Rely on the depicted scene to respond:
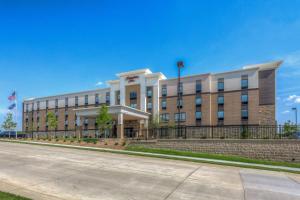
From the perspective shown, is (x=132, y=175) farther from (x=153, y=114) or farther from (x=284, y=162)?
(x=153, y=114)

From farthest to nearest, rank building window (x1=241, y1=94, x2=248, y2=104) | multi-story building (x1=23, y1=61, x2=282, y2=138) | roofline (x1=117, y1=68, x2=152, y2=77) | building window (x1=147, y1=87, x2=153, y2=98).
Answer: roofline (x1=117, y1=68, x2=152, y2=77) → building window (x1=147, y1=87, x2=153, y2=98) → building window (x1=241, y1=94, x2=248, y2=104) → multi-story building (x1=23, y1=61, x2=282, y2=138)

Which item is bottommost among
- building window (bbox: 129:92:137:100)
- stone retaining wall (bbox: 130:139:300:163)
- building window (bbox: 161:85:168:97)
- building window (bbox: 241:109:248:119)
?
stone retaining wall (bbox: 130:139:300:163)

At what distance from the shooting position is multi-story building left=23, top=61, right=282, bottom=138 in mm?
36281

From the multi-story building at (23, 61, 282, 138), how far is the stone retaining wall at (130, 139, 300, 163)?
10.9m

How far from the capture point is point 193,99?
40625mm


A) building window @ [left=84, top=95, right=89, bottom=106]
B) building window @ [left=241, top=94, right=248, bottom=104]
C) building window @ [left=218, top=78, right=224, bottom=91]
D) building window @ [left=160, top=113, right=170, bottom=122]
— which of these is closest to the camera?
building window @ [left=241, top=94, right=248, bottom=104]

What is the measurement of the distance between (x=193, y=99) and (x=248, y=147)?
22.9m

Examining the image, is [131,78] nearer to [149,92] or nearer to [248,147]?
[149,92]

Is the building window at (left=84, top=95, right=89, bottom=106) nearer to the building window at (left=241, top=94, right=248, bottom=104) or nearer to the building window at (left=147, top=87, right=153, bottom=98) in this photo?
the building window at (left=147, top=87, right=153, bottom=98)

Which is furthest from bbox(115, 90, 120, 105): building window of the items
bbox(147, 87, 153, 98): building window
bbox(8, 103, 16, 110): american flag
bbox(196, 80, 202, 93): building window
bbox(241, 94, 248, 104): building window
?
bbox(241, 94, 248, 104): building window

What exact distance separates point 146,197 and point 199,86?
118 ft

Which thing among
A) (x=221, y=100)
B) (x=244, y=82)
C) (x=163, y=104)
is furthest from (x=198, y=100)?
(x=244, y=82)

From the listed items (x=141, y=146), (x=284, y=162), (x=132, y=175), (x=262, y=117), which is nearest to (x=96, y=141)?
(x=141, y=146)

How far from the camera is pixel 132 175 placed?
32.1 feet
